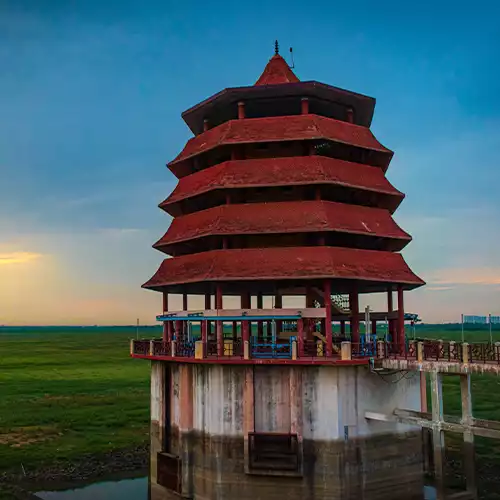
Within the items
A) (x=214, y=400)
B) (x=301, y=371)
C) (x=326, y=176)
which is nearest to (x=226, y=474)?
(x=214, y=400)

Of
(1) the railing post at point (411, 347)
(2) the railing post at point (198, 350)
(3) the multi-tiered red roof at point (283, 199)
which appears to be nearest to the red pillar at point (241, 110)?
(3) the multi-tiered red roof at point (283, 199)

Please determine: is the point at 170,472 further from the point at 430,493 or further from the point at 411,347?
the point at 430,493

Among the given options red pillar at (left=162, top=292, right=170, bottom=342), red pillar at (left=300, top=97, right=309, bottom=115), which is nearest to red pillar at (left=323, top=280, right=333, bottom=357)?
red pillar at (left=300, top=97, right=309, bottom=115)

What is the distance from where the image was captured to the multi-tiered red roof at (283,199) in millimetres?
29547

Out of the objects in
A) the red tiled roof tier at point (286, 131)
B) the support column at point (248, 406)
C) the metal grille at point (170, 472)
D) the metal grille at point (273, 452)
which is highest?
the red tiled roof tier at point (286, 131)

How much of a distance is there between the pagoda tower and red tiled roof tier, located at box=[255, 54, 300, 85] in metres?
0.12

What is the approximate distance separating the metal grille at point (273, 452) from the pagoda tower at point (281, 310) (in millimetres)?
56

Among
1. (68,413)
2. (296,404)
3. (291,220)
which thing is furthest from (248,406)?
(68,413)

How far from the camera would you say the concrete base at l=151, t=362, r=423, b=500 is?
26281 mm

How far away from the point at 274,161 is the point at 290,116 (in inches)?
115

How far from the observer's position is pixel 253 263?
97.0 feet

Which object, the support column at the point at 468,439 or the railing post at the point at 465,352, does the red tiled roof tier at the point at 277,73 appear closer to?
the railing post at the point at 465,352

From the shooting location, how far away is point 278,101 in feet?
109

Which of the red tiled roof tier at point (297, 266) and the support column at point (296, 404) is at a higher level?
the red tiled roof tier at point (297, 266)
